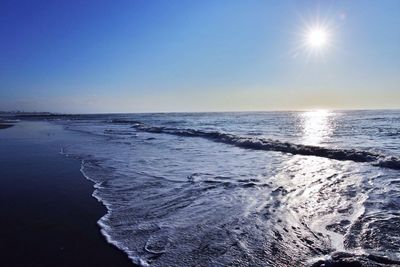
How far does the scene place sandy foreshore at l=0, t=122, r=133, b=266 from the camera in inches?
185

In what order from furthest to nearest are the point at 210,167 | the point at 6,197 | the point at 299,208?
the point at 210,167
the point at 6,197
the point at 299,208

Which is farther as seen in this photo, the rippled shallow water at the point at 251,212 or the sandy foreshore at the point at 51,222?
the rippled shallow water at the point at 251,212

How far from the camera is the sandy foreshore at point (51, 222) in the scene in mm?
4691

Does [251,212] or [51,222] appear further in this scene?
[251,212]

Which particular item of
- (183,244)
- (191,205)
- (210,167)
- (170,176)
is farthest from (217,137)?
(183,244)

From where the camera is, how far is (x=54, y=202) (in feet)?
24.6

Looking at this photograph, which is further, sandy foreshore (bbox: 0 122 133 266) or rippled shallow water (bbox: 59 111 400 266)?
rippled shallow water (bbox: 59 111 400 266)

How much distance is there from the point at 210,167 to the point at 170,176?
237 cm

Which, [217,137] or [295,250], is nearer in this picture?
[295,250]

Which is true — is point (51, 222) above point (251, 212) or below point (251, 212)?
above

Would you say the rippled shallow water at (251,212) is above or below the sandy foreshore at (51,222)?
below

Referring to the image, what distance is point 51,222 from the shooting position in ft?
20.1

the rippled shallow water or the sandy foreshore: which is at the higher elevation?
the sandy foreshore

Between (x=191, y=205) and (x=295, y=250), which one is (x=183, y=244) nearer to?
(x=295, y=250)
